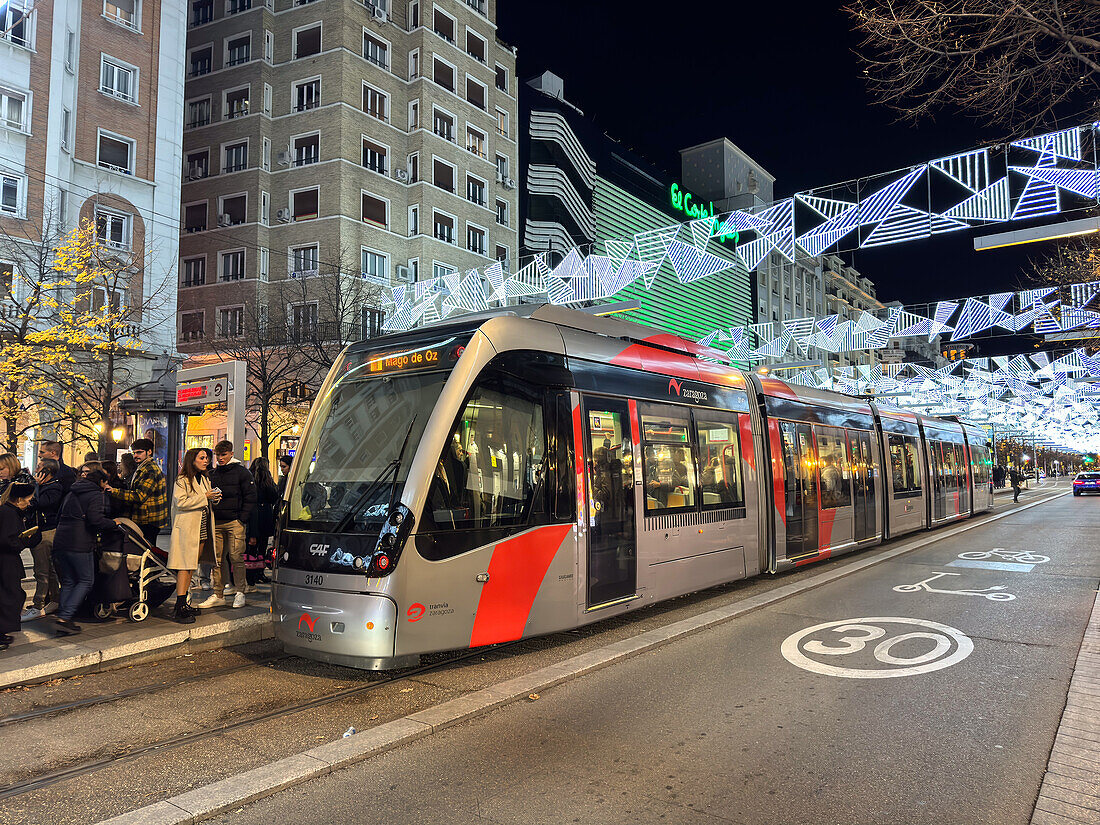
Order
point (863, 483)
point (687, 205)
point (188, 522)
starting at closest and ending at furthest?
point (188, 522), point (863, 483), point (687, 205)

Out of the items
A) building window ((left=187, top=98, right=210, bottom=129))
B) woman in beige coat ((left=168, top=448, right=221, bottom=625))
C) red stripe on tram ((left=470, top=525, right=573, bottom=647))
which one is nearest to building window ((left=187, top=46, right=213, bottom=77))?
building window ((left=187, top=98, right=210, bottom=129))

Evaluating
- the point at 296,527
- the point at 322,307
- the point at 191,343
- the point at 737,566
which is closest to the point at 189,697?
the point at 296,527

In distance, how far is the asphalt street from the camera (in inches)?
159

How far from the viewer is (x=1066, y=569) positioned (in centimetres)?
1265

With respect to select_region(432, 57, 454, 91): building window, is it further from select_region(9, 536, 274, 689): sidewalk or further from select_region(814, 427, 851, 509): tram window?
select_region(9, 536, 274, 689): sidewalk

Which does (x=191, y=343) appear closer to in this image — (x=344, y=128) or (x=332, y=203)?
(x=332, y=203)

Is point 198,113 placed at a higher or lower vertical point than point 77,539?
higher

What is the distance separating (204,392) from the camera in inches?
442

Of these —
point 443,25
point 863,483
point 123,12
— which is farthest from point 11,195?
point 863,483

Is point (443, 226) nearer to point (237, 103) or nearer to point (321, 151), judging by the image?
point (321, 151)

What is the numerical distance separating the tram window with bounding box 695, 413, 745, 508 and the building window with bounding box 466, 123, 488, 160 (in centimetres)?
3217

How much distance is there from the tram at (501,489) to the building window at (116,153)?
24857mm

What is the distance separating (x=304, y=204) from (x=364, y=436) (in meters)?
30.7

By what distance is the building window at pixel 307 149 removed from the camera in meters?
34.3
